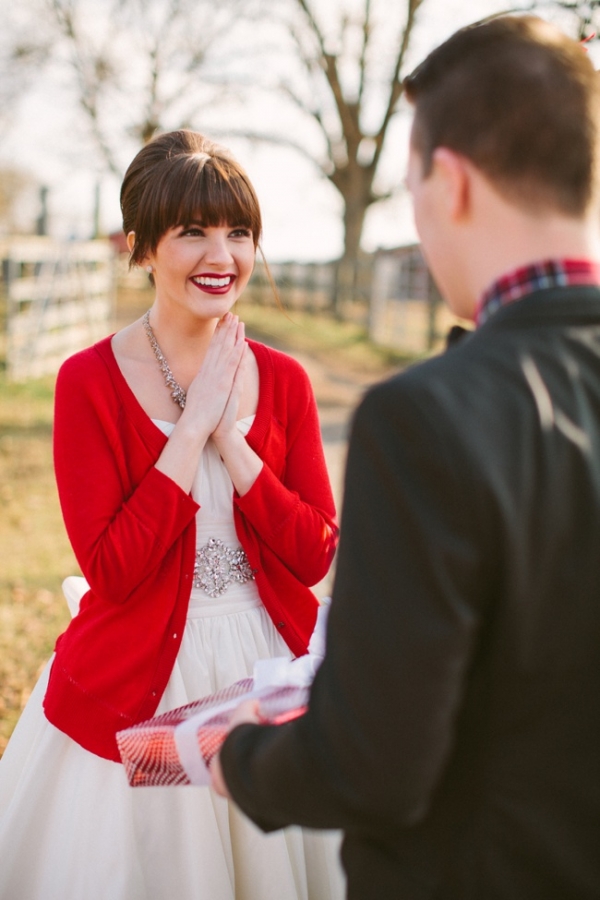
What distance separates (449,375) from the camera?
1.08m

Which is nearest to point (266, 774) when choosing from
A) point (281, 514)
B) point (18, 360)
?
point (281, 514)

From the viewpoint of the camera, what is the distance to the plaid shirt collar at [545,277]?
1146 mm

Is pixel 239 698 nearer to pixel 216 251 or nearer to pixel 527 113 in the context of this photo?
pixel 527 113

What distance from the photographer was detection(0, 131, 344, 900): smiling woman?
7.29 ft

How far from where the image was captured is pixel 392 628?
41.9 inches

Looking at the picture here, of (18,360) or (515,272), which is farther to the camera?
(18,360)

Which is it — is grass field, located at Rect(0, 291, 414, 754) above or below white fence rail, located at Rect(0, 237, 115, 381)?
below

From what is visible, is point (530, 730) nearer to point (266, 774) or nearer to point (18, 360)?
point (266, 774)

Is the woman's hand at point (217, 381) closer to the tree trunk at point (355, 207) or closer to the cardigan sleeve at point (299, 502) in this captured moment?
the cardigan sleeve at point (299, 502)

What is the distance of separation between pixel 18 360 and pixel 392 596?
40.5 ft

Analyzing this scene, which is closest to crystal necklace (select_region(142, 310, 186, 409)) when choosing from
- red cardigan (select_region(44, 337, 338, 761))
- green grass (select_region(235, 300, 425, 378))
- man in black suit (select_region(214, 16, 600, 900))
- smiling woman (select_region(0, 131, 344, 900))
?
smiling woman (select_region(0, 131, 344, 900))

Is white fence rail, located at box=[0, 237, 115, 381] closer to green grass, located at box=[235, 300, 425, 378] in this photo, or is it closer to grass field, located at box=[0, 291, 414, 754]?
grass field, located at box=[0, 291, 414, 754]

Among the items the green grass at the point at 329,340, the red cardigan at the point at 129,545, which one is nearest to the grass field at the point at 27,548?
the red cardigan at the point at 129,545

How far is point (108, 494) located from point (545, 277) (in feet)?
4.44
